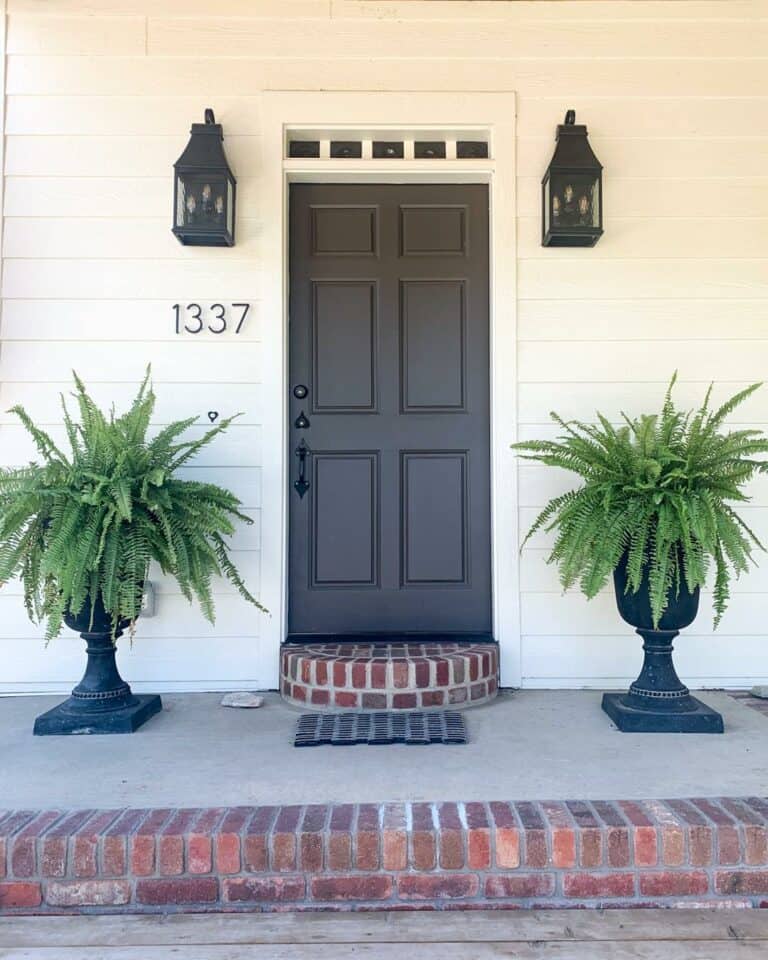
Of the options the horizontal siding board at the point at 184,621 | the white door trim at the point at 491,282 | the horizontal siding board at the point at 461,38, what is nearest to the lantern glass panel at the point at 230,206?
the white door trim at the point at 491,282

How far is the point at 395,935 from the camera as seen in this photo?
154 cm

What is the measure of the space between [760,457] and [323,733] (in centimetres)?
203

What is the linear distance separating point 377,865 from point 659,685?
1208 mm

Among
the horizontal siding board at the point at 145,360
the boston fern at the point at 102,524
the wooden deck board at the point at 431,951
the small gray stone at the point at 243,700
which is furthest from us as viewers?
the horizontal siding board at the point at 145,360

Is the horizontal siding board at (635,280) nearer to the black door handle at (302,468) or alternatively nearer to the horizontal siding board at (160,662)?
the black door handle at (302,468)

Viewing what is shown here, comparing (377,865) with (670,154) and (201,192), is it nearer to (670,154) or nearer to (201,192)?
(201,192)

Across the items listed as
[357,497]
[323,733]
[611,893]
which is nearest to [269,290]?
[357,497]

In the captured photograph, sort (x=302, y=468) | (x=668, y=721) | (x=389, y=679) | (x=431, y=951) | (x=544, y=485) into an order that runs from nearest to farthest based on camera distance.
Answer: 1. (x=431, y=951)
2. (x=668, y=721)
3. (x=389, y=679)
4. (x=544, y=485)
5. (x=302, y=468)

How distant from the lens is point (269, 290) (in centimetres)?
288

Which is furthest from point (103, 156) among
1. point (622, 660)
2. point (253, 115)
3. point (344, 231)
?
point (622, 660)

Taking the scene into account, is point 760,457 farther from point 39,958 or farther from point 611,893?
point 39,958

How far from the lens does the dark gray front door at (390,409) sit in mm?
2973

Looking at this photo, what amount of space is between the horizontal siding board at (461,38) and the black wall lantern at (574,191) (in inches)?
15.7

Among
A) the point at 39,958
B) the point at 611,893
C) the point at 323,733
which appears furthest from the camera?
the point at 323,733
